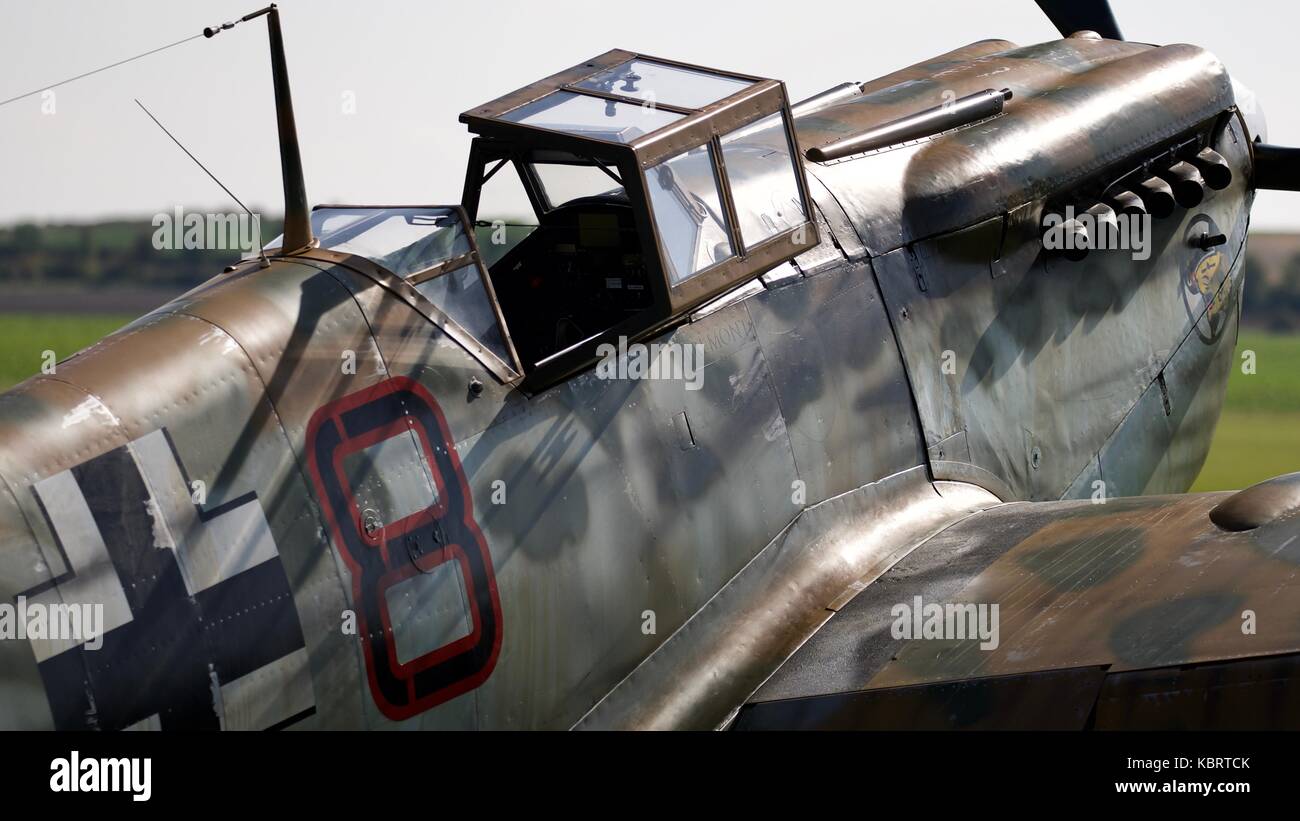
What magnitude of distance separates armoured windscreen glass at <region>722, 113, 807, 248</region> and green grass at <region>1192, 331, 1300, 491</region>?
458 inches

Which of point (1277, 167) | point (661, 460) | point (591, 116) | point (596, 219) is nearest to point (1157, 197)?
point (1277, 167)

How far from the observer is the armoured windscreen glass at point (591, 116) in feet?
19.5

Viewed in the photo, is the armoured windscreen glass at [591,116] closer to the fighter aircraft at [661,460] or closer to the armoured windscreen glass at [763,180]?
the fighter aircraft at [661,460]

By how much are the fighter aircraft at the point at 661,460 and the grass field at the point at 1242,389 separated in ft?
39.0

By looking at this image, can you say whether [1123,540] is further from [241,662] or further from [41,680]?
[41,680]

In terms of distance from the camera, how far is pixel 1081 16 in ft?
33.6

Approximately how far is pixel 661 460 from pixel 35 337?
62.9 ft

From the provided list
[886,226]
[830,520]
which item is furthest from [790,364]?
[886,226]

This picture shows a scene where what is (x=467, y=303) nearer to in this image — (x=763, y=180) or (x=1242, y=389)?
(x=763, y=180)

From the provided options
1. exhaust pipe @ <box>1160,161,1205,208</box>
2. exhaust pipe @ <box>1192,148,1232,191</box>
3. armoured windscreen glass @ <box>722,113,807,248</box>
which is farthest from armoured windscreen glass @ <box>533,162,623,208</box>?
exhaust pipe @ <box>1192,148,1232,191</box>

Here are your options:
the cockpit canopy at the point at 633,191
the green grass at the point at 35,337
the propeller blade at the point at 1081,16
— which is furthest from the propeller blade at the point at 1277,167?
the green grass at the point at 35,337

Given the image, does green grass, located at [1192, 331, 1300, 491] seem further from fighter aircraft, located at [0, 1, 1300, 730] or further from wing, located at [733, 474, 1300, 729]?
wing, located at [733, 474, 1300, 729]
